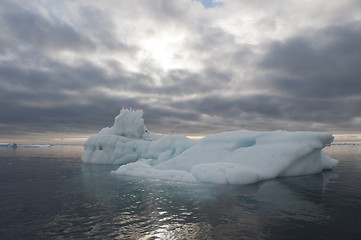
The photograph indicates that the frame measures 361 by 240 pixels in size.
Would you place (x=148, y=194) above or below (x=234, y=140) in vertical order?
below

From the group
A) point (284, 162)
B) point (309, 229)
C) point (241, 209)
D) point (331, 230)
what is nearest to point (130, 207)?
point (241, 209)

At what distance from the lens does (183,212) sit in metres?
9.18

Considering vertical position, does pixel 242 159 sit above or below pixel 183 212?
above

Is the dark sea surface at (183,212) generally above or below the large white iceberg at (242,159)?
below

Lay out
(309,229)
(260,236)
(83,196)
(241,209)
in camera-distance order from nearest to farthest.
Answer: (260,236), (309,229), (241,209), (83,196)

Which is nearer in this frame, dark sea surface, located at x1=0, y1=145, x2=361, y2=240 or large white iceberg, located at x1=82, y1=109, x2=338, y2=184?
dark sea surface, located at x1=0, y1=145, x2=361, y2=240

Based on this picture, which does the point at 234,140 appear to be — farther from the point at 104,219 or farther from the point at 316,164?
the point at 104,219

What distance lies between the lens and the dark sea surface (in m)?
7.05

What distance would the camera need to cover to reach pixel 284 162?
17.7 meters

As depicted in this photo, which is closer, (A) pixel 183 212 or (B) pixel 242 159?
(A) pixel 183 212

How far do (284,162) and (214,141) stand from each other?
6482 mm

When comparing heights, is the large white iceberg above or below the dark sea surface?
above

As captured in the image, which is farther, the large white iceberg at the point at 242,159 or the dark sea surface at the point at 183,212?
the large white iceberg at the point at 242,159

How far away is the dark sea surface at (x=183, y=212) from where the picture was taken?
7047 millimetres
